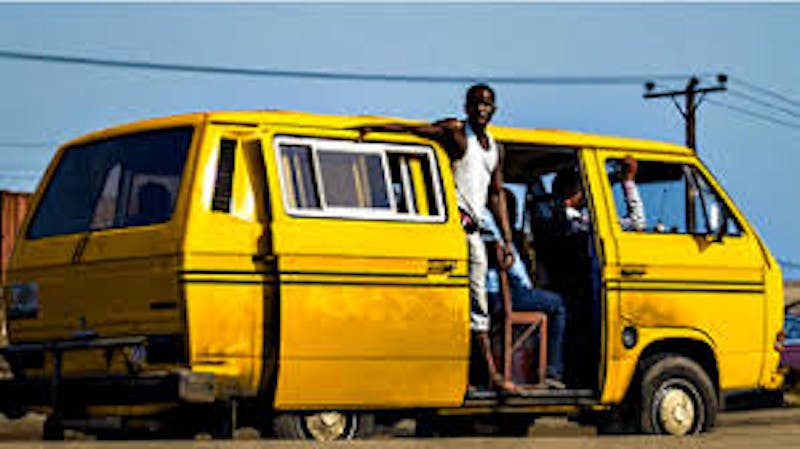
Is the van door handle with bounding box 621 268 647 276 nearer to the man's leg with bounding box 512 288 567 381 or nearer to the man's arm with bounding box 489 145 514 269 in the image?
the man's leg with bounding box 512 288 567 381

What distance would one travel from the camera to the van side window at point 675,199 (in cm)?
1290

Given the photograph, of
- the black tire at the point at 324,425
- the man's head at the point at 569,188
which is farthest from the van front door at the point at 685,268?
the black tire at the point at 324,425

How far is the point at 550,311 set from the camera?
12.3 m

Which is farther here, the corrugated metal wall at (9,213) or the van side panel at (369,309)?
the corrugated metal wall at (9,213)

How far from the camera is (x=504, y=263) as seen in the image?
11.9 m

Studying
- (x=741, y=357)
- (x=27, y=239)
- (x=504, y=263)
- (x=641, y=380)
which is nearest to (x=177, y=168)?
(x=27, y=239)

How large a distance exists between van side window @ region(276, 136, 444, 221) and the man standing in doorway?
0.62 ft

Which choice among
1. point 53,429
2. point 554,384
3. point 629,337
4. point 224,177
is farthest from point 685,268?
point 53,429

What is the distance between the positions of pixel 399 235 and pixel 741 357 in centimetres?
351

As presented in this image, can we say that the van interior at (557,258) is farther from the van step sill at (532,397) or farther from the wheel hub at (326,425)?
the wheel hub at (326,425)

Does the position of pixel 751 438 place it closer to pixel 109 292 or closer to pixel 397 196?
pixel 397 196

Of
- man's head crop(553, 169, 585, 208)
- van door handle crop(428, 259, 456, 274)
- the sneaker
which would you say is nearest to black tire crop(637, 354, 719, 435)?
the sneaker

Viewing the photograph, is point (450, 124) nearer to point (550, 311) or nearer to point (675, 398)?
point (550, 311)

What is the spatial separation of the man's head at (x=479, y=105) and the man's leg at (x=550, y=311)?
133 cm
